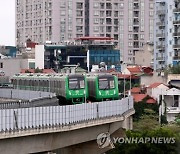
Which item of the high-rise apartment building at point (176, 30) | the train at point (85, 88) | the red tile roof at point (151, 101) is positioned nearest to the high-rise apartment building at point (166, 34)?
the high-rise apartment building at point (176, 30)

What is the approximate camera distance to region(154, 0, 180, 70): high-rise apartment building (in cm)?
8106

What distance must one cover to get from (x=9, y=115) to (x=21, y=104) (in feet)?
14.0

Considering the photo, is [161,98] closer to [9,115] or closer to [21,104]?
[21,104]

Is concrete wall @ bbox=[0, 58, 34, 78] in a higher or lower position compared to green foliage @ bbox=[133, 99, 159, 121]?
higher

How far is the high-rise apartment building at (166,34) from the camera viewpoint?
266ft

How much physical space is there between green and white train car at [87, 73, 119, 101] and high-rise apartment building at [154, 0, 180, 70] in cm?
4865

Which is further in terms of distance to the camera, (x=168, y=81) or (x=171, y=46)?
(x=171, y=46)

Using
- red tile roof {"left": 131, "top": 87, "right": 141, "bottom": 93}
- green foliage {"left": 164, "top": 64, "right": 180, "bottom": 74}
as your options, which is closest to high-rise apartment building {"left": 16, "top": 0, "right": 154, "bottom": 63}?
green foliage {"left": 164, "top": 64, "right": 180, "bottom": 74}

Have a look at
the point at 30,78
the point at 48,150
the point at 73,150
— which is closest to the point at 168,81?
the point at 30,78

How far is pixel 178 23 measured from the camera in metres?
A: 80.5

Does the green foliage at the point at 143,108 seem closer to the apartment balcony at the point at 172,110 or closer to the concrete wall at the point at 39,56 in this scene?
the apartment balcony at the point at 172,110

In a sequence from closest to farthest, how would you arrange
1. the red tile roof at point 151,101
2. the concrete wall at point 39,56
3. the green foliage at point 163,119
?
the green foliage at point 163,119 → the red tile roof at point 151,101 → the concrete wall at point 39,56

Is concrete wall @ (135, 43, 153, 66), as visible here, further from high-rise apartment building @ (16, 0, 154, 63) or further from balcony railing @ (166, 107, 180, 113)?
balcony railing @ (166, 107, 180, 113)

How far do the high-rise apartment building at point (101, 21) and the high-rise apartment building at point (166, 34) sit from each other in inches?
1106
